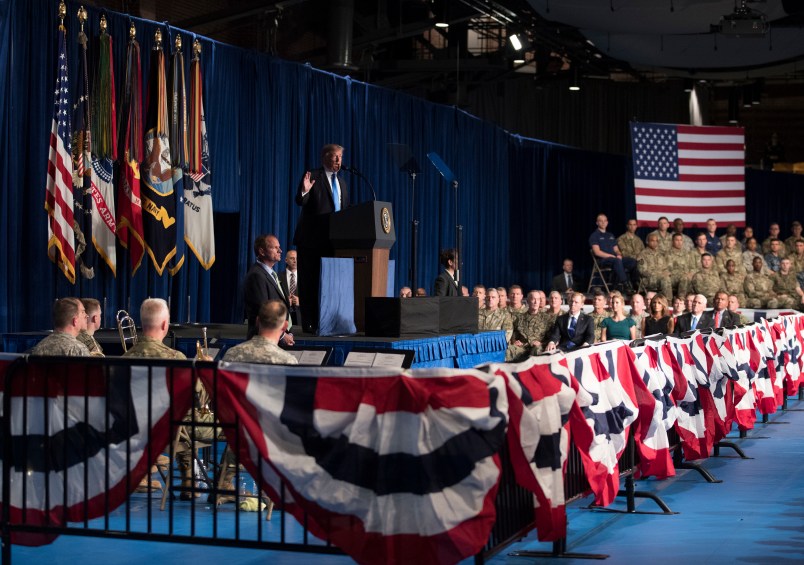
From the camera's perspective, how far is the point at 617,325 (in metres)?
12.9

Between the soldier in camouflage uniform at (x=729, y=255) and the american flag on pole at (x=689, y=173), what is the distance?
216cm

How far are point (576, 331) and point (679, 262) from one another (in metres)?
6.99

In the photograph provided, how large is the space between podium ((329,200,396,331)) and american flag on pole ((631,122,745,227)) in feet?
41.9

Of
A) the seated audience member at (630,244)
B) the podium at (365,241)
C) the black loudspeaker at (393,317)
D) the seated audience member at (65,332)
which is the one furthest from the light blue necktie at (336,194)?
the seated audience member at (630,244)

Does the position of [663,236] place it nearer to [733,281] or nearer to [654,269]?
[654,269]

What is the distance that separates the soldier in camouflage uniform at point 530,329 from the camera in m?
12.9

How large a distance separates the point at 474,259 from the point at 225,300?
7376 millimetres

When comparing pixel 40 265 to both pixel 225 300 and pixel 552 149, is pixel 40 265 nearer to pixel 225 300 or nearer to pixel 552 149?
pixel 225 300

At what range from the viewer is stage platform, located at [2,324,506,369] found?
832cm

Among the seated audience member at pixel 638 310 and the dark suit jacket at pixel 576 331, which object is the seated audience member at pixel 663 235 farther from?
the dark suit jacket at pixel 576 331

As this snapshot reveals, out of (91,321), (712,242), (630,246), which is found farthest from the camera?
(630,246)

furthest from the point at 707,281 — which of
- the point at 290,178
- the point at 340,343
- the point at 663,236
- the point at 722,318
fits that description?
the point at 340,343

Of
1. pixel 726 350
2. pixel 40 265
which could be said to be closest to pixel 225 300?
pixel 40 265

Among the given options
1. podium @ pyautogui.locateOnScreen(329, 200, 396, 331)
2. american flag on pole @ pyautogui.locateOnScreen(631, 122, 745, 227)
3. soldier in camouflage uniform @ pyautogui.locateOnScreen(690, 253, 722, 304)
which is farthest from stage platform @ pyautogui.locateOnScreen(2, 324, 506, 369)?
american flag on pole @ pyautogui.locateOnScreen(631, 122, 745, 227)
